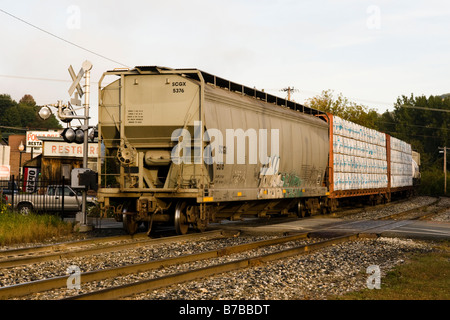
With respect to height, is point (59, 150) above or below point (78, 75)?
below

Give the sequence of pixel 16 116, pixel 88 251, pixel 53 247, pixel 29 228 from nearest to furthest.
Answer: pixel 88 251 → pixel 53 247 → pixel 29 228 → pixel 16 116

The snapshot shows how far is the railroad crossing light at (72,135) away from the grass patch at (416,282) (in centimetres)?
1134

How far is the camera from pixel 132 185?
13367 mm

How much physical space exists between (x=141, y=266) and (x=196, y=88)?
18.5 feet

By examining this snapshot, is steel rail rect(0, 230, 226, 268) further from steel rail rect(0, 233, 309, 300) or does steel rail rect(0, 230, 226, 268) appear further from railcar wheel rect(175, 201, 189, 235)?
steel rail rect(0, 233, 309, 300)

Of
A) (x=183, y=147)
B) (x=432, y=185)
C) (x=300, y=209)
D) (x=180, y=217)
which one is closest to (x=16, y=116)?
(x=432, y=185)

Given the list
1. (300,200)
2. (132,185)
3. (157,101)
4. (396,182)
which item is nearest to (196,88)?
(157,101)

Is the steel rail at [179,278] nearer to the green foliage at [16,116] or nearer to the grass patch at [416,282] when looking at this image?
the grass patch at [416,282]

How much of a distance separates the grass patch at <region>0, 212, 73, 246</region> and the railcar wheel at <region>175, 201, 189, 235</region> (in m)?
3.85

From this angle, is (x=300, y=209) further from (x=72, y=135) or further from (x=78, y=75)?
(x=78, y=75)

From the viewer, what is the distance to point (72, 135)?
17359 millimetres

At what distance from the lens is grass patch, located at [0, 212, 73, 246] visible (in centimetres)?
1376

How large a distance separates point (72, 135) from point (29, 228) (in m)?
4.07
